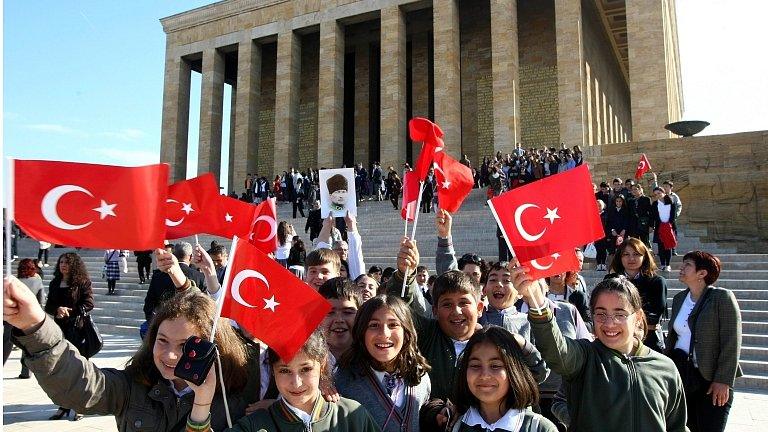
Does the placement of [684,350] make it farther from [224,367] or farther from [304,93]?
[304,93]

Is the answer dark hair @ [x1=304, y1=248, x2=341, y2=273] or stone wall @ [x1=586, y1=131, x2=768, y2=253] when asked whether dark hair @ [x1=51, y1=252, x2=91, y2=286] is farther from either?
stone wall @ [x1=586, y1=131, x2=768, y2=253]

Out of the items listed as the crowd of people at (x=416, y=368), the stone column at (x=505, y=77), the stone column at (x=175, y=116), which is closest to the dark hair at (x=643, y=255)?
the crowd of people at (x=416, y=368)

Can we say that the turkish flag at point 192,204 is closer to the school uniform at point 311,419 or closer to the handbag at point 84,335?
the handbag at point 84,335

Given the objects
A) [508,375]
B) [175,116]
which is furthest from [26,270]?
[175,116]

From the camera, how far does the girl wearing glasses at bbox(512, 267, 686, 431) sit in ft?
8.57

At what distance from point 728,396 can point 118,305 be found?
12023 millimetres

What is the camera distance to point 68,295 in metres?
5.77

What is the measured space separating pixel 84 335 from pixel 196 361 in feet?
14.6

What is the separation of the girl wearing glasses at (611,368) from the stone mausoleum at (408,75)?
64.1 ft

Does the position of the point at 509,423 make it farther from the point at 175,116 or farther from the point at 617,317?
the point at 175,116

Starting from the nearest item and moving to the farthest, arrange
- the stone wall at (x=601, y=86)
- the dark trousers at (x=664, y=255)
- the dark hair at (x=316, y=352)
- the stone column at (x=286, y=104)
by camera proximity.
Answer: the dark hair at (x=316, y=352)
the dark trousers at (x=664, y=255)
the stone wall at (x=601, y=86)
the stone column at (x=286, y=104)

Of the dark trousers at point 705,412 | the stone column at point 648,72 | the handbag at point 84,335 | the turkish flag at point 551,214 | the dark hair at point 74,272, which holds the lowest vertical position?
the dark trousers at point 705,412

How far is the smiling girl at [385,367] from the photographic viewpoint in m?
2.72

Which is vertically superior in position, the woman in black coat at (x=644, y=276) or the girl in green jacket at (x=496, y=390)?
the woman in black coat at (x=644, y=276)
